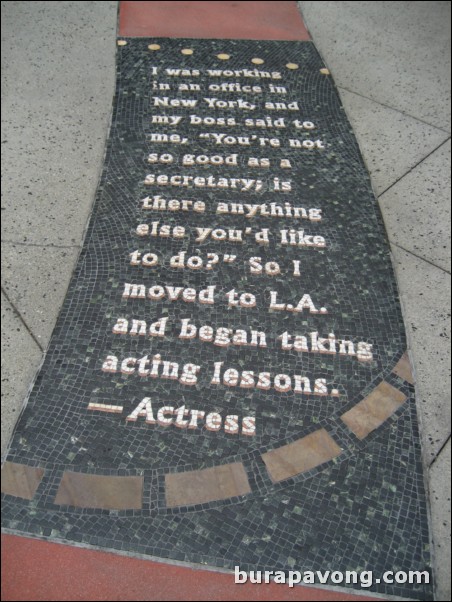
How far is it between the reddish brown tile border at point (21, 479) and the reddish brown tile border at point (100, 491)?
16cm

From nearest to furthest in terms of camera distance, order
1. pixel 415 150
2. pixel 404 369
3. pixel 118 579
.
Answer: pixel 118 579 < pixel 404 369 < pixel 415 150

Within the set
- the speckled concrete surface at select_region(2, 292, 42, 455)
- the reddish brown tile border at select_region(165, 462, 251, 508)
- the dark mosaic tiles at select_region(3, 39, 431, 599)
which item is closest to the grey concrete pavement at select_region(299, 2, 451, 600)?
the dark mosaic tiles at select_region(3, 39, 431, 599)

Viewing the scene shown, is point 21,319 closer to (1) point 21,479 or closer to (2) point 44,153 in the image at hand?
(1) point 21,479

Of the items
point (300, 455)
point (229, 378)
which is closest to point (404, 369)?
point (300, 455)

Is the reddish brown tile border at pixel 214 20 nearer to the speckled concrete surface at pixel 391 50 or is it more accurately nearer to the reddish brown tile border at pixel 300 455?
the speckled concrete surface at pixel 391 50

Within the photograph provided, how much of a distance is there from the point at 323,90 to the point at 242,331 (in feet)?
12.6

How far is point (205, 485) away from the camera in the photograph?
3.25 m

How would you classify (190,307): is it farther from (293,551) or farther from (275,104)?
(275,104)

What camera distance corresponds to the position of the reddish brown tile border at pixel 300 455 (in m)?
3.34

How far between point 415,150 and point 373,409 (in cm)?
337

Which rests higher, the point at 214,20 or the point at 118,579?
the point at 214,20

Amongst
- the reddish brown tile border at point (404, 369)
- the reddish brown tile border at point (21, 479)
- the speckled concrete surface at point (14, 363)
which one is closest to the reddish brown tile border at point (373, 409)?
the reddish brown tile border at point (404, 369)

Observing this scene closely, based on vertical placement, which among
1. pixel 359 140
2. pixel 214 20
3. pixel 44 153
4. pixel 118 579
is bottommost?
pixel 118 579

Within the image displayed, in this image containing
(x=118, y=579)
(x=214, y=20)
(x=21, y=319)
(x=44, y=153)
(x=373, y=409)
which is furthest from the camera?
(x=214, y=20)
